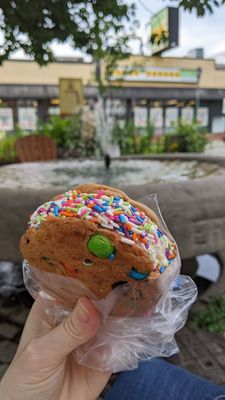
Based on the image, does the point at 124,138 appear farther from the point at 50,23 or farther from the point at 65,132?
the point at 50,23

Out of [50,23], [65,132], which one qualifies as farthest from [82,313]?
[65,132]

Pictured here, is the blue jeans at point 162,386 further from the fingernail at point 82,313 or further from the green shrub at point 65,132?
the green shrub at point 65,132

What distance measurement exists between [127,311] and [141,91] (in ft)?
75.7

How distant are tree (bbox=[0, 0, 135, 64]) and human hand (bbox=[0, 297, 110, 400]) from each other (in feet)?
11.8

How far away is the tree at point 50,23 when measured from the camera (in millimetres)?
4059

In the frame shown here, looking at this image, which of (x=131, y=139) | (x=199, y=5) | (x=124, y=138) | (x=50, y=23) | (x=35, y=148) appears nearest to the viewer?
(x=199, y=5)

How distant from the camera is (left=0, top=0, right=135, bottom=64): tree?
406cm

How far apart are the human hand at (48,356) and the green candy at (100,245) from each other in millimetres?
170

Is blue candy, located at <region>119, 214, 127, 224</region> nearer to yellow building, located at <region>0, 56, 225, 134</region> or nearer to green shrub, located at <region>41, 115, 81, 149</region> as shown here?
green shrub, located at <region>41, 115, 81, 149</region>

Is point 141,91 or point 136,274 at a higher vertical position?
point 141,91

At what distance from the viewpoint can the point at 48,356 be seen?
97 cm

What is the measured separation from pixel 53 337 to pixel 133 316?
215mm

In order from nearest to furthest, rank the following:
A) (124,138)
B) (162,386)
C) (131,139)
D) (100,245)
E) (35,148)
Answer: (100,245), (162,386), (35,148), (124,138), (131,139)

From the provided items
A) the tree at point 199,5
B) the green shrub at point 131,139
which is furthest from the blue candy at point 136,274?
the green shrub at point 131,139
